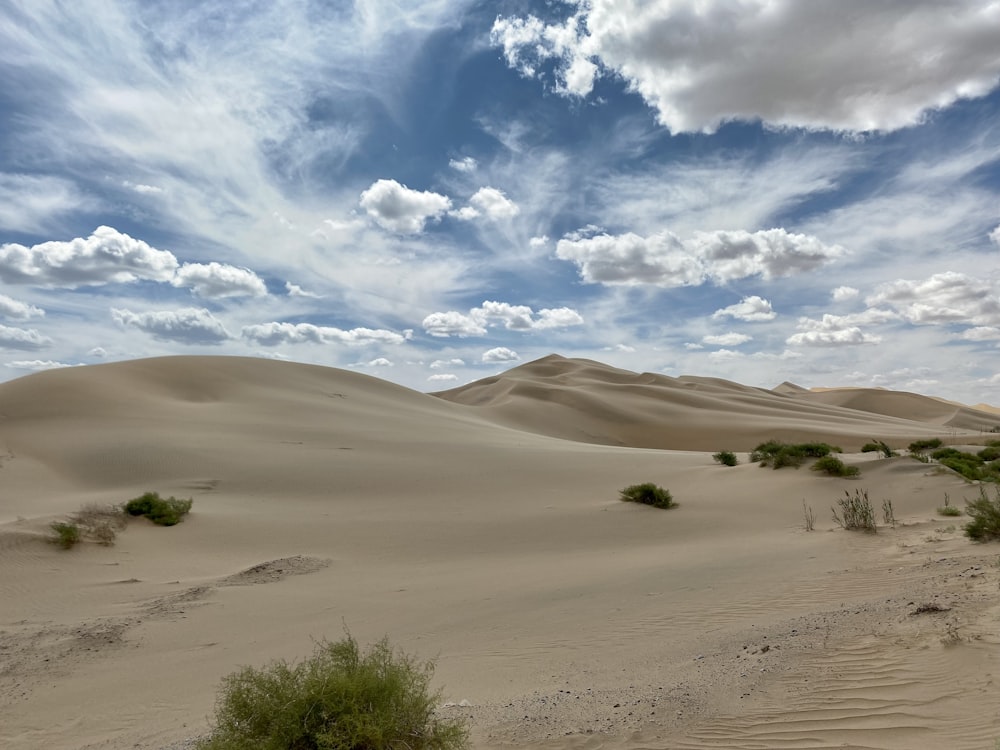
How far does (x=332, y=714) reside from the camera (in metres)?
4.01

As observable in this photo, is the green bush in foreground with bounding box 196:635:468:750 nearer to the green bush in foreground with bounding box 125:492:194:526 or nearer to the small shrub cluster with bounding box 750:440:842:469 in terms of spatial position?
the green bush in foreground with bounding box 125:492:194:526

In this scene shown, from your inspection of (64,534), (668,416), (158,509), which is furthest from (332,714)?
(668,416)

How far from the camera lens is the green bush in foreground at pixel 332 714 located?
3910 millimetres

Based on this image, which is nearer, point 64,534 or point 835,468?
point 64,534

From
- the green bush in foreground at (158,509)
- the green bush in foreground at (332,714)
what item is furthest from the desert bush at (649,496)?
the green bush in foreground at (332,714)

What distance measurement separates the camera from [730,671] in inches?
215

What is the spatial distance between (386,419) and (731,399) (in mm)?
54629

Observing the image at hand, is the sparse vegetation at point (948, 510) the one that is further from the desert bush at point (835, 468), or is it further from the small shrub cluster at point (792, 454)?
the small shrub cluster at point (792, 454)

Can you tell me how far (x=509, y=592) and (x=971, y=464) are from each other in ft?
48.2

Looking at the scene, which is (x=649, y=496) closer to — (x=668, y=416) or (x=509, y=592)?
(x=509, y=592)

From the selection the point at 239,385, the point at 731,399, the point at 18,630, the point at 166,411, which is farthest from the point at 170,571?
the point at 731,399

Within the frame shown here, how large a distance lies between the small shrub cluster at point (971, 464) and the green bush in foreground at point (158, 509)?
1658 centimetres

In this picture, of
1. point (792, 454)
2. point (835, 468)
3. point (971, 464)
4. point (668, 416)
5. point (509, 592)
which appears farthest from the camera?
point (668, 416)

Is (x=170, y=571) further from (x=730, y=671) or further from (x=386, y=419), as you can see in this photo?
(x=386, y=419)
